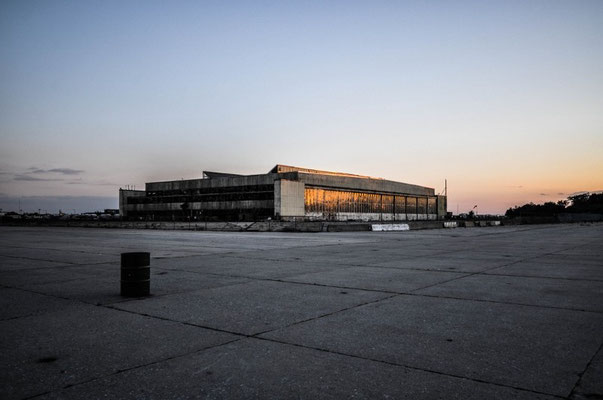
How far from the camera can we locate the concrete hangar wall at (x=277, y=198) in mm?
93838

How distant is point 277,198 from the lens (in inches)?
3543

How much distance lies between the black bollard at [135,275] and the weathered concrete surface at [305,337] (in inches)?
13.0

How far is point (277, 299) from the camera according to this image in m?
7.97

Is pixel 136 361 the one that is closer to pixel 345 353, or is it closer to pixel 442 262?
pixel 345 353

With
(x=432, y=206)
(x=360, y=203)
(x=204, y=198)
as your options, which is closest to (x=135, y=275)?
(x=204, y=198)

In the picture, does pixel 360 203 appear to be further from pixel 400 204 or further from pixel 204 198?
pixel 204 198

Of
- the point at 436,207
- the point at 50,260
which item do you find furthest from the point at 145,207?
the point at 50,260

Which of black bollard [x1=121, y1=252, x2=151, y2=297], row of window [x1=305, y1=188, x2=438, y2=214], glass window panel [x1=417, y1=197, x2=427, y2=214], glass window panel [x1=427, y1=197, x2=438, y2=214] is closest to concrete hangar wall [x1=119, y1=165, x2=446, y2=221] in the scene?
row of window [x1=305, y1=188, x2=438, y2=214]

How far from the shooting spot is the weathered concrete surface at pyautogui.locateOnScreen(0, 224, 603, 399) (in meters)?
3.93

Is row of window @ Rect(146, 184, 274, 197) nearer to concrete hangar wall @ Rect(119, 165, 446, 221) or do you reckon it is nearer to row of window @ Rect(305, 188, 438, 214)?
concrete hangar wall @ Rect(119, 165, 446, 221)

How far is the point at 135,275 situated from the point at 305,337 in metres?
4.46

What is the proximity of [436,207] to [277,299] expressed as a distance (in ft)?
480

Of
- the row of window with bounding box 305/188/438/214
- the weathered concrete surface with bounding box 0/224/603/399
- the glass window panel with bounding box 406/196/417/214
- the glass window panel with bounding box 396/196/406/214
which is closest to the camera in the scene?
the weathered concrete surface with bounding box 0/224/603/399

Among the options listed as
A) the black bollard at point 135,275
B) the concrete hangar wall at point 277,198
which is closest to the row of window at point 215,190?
the concrete hangar wall at point 277,198
